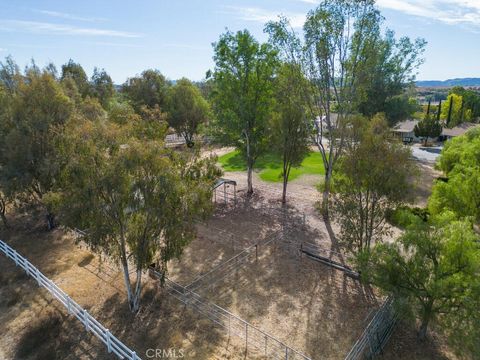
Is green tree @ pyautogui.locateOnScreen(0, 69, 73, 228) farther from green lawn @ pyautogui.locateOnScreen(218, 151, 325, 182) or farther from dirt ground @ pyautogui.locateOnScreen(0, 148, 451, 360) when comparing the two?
green lawn @ pyautogui.locateOnScreen(218, 151, 325, 182)

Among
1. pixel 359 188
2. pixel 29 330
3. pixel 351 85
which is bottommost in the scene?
pixel 29 330

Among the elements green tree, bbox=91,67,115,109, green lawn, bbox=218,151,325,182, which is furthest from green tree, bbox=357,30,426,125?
green tree, bbox=91,67,115,109

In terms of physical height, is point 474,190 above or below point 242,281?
above

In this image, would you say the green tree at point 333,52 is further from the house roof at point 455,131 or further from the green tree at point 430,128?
the house roof at point 455,131

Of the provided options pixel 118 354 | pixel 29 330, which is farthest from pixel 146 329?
pixel 29 330

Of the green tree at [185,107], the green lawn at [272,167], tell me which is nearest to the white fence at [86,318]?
the green lawn at [272,167]

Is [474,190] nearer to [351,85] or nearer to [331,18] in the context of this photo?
[351,85]

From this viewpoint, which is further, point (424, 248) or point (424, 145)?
point (424, 145)
